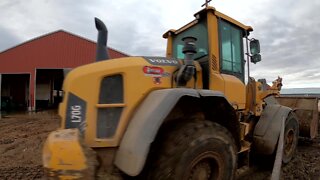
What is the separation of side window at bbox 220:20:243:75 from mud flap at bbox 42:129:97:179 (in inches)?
102

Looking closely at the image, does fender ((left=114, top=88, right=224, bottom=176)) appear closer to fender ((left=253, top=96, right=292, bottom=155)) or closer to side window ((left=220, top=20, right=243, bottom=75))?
side window ((left=220, top=20, right=243, bottom=75))

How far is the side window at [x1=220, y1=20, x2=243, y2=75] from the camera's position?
15.2ft

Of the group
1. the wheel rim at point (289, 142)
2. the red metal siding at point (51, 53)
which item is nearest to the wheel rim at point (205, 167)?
the wheel rim at point (289, 142)

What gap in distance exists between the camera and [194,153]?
318cm

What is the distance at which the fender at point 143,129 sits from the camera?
2.86 m

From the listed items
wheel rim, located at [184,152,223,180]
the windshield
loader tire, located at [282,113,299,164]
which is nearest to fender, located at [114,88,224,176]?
wheel rim, located at [184,152,223,180]

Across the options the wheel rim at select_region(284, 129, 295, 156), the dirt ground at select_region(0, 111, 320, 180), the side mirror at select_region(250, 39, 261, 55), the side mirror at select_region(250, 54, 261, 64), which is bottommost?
the dirt ground at select_region(0, 111, 320, 180)

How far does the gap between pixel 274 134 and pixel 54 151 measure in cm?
389

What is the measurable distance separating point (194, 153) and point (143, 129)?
2.13 ft

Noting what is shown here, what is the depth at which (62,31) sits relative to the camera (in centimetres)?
2319

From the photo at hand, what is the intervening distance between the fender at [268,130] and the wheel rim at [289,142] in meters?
0.57

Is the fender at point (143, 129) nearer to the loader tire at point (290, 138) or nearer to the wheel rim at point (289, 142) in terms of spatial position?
the loader tire at point (290, 138)

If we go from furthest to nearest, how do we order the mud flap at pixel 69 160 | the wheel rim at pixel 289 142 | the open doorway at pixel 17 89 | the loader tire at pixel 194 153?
the open doorway at pixel 17 89 → the wheel rim at pixel 289 142 → the loader tire at pixel 194 153 → the mud flap at pixel 69 160

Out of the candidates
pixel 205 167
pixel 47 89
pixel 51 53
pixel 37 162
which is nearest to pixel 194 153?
pixel 205 167
